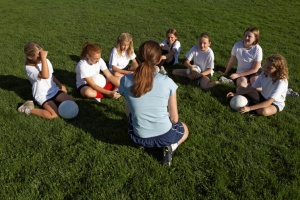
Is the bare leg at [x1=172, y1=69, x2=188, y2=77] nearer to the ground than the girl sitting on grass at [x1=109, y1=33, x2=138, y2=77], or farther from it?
nearer to the ground

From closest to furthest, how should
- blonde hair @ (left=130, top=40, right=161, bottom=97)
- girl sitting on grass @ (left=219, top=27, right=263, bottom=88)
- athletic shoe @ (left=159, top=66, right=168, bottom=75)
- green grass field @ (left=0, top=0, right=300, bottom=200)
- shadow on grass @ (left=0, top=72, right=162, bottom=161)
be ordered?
blonde hair @ (left=130, top=40, right=161, bottom=97) < green grass field @ (left=0, top=0, right=300, bottom=200) < shadow on grass @ (left=0, top=72, right=162, bottom=161) < girl sitting on grass @ (left=219, top=27, right=263, bottom=88) < athletic shoe @ (left=159, top=66, right=168, bottom=75)

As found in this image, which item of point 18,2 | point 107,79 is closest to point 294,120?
point 107,79

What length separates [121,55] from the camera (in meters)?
6.40

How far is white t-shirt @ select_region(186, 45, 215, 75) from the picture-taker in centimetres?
638

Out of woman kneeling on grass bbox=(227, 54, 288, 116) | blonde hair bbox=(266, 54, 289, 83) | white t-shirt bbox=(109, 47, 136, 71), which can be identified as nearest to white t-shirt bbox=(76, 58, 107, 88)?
white t-shirt bbox=(109, 47, 136, 71)

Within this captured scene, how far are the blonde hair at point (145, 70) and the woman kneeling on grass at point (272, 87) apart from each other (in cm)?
233

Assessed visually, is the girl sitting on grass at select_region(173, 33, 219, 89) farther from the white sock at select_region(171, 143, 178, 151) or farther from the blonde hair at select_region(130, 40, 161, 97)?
the blonde hair at select_region(130, 40, 161, 97)

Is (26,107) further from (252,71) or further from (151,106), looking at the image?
(252,71)

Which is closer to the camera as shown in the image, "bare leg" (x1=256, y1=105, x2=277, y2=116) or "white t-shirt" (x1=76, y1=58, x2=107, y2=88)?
"bare leg" (x1=256, y1=105, x2=277, y2=116)

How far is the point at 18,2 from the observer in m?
14.9

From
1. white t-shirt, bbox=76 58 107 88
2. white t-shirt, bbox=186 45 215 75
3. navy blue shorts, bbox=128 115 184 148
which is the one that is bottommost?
navy blue shorts, bbox=128 115 184 148

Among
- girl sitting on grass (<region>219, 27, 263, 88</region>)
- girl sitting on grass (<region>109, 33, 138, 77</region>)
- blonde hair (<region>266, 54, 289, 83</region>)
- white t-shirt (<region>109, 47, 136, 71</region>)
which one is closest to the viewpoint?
blonde hair (<region>266, 54, 289, 83</region>)

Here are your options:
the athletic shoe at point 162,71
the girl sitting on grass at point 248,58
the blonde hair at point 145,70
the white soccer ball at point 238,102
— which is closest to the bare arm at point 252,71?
the girl sitting on grass at point 248,58

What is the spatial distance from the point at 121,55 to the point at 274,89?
336cm
